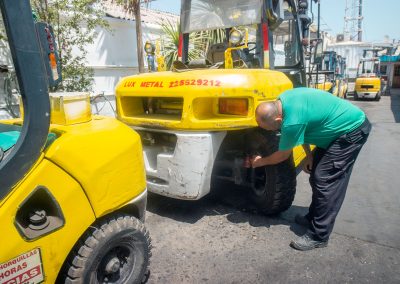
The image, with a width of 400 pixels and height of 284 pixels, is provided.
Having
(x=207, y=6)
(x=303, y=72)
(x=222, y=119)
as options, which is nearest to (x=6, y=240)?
(x=222, y=119)

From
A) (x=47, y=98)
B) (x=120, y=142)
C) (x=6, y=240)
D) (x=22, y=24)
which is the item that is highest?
(x=22, y=24)

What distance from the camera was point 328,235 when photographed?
2938mm

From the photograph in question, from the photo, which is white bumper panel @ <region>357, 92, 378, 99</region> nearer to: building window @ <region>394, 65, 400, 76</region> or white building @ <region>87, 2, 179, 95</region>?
building window @ <region>394, 65, 400, 76</region>

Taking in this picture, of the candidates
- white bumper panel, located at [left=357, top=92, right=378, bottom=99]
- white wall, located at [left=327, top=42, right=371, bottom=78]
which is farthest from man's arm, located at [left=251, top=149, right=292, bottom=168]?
white wall, located at [left=327, top=42, right=371, bottom=78]

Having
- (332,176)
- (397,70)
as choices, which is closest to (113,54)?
(332,176)

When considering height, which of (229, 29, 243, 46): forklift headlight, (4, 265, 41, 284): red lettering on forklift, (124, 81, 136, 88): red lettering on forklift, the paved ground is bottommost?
the paved ground

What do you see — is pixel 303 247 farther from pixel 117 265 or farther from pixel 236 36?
pixel 236 36

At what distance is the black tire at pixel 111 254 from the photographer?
74.7 inches

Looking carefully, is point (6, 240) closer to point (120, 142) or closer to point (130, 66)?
point (120, 142)

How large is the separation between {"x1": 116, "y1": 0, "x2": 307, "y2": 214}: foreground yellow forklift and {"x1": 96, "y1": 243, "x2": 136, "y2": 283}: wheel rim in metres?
0.96

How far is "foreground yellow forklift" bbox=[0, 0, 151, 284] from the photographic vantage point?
1.47 meters

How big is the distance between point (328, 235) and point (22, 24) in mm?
2805

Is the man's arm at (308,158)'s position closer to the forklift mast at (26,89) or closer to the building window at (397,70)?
the forklift mast at (26,89)

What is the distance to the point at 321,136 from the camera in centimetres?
285
